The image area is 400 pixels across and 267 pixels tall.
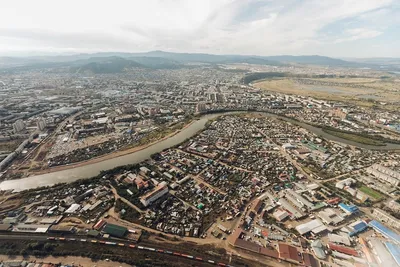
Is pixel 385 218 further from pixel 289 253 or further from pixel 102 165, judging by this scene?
pixel 102 165

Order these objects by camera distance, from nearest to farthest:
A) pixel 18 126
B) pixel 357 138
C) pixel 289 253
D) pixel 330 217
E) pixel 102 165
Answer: pixel 289 253
pixel 330 217
pixel 102 165
pixel 357 138
pixel 18 126

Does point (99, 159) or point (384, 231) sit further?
point (99, 159)

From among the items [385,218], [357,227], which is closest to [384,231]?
[357,227]

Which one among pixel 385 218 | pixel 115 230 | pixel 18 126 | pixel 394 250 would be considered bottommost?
pixel 115 230

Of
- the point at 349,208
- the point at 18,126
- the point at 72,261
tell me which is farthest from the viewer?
the point at 18,126

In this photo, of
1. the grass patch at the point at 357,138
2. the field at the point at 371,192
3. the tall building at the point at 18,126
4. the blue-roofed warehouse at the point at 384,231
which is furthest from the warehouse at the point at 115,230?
the grass patch at the point at 357,138

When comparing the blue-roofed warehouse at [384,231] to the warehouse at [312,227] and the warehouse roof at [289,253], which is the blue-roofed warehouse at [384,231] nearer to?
the warehouse at [312,227]

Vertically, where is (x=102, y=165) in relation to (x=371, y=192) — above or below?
below
